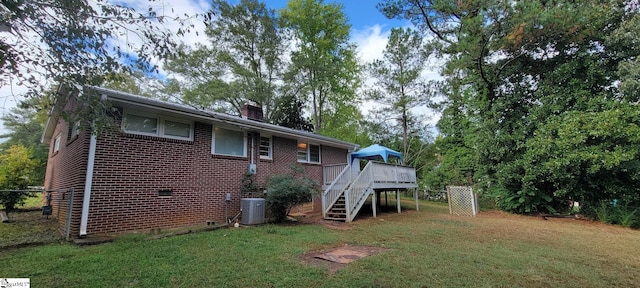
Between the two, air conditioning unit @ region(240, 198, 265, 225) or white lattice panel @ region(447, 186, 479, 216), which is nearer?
air conditioning unit @ region(240, 198, 265, 225)

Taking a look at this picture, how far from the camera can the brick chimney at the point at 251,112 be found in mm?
12312

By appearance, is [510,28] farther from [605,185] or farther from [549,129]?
[605,185]

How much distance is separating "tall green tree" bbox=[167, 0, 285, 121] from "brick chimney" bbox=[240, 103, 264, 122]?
9.38 metres

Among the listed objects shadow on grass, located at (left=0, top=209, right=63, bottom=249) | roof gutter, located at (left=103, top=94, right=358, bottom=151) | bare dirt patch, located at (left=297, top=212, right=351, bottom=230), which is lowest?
bare dirt patch, located at (left=297, top=212, right=351, bottom=230)

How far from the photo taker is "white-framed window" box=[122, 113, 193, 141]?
7.27m

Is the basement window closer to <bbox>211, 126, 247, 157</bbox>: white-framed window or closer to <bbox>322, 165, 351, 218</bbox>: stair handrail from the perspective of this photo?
<bbox>211, 126, 247, 157</bbox>: white-framed window

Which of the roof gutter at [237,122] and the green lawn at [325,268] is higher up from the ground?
the roof gutter at [237,122]

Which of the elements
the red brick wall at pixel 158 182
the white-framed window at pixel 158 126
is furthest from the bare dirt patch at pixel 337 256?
the white-framed window at pixel 158 126

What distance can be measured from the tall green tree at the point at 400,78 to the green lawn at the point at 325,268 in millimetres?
15372

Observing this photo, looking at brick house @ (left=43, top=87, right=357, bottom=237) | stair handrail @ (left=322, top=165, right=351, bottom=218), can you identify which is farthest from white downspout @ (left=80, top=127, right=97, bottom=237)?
stair handrail @ (left=322, top=165, right=351, bottom=218)

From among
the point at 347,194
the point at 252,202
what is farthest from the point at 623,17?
the point at 252,202

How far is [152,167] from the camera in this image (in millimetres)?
7402

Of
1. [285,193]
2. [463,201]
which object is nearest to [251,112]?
[285,193]

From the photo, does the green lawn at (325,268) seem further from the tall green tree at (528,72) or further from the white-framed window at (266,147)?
the tall green tree at (528,72)
